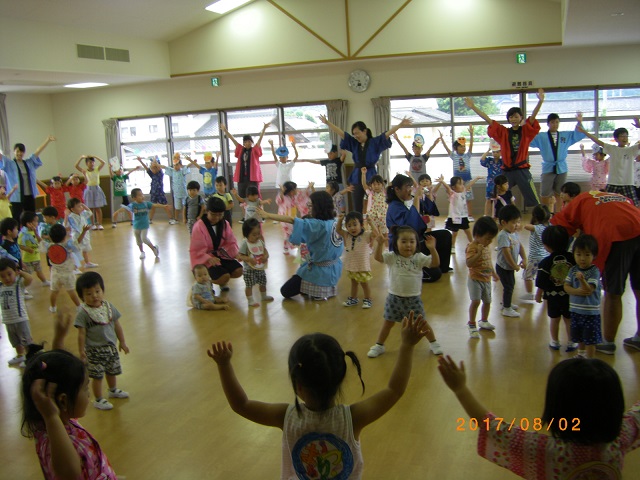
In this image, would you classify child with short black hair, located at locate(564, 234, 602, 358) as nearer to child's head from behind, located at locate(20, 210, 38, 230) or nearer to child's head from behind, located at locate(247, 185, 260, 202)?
child's head from behind, located at locate(247, 185, 260, 202)

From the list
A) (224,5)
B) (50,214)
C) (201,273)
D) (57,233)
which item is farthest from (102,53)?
(201,273)

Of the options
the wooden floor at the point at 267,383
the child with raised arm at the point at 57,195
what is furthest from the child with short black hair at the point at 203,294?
the child with raised arm at the point at 57,195

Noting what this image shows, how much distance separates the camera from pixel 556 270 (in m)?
3.91

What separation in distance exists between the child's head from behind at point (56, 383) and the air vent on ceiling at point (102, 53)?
986 centimetres

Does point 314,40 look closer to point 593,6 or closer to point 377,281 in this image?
point 593,6

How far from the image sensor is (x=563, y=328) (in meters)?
4.61

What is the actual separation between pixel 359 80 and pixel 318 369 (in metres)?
10.7

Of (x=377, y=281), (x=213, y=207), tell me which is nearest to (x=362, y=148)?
(x=377, y=281)

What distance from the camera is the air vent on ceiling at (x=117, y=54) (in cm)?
1104

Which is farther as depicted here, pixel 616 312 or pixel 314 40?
pixel 314 40

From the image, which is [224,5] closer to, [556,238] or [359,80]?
[359,80]

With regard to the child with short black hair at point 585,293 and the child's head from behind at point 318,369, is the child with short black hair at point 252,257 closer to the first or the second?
the child with short black hair at point 585,293

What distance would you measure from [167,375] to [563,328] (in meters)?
2.95

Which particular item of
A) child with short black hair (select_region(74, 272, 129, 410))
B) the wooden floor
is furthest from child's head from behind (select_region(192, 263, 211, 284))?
child with short black hair (select_region(74, 272, 129, 410))
